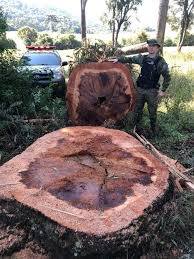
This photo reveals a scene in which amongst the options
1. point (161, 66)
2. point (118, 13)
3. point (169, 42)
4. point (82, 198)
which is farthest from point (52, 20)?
point (82, 198)

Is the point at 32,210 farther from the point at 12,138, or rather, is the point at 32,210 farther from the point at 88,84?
the point at 88,84

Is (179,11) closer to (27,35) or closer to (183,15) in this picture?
(183,15)

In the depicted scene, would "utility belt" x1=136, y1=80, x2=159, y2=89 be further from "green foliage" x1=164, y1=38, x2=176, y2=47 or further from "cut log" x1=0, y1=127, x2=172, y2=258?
"green foliage" x1=164, y1=38, x2=176, y2=47

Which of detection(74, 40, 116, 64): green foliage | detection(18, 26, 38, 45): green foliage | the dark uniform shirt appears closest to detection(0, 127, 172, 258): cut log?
the dark uniform shirt

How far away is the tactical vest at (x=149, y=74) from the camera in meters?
6.58

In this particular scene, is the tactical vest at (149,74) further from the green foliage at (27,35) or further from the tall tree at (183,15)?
→ the green foliage at (27,35)

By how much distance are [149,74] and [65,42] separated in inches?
1237

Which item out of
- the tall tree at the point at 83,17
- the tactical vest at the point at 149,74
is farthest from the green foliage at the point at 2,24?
the tall tree at the point at 83,17

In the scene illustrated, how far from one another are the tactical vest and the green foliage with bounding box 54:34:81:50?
30513mm

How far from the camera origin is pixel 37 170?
3902 millimetres

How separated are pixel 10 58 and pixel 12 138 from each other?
6.56 ft

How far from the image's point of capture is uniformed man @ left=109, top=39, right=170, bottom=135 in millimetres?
6551

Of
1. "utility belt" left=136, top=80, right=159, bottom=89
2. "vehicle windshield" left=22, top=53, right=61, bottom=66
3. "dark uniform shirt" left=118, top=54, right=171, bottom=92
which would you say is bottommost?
"vehicle windshield" left=22, top=53, right=61, bottom=66

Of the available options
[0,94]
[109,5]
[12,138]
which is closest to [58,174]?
[12,138]
